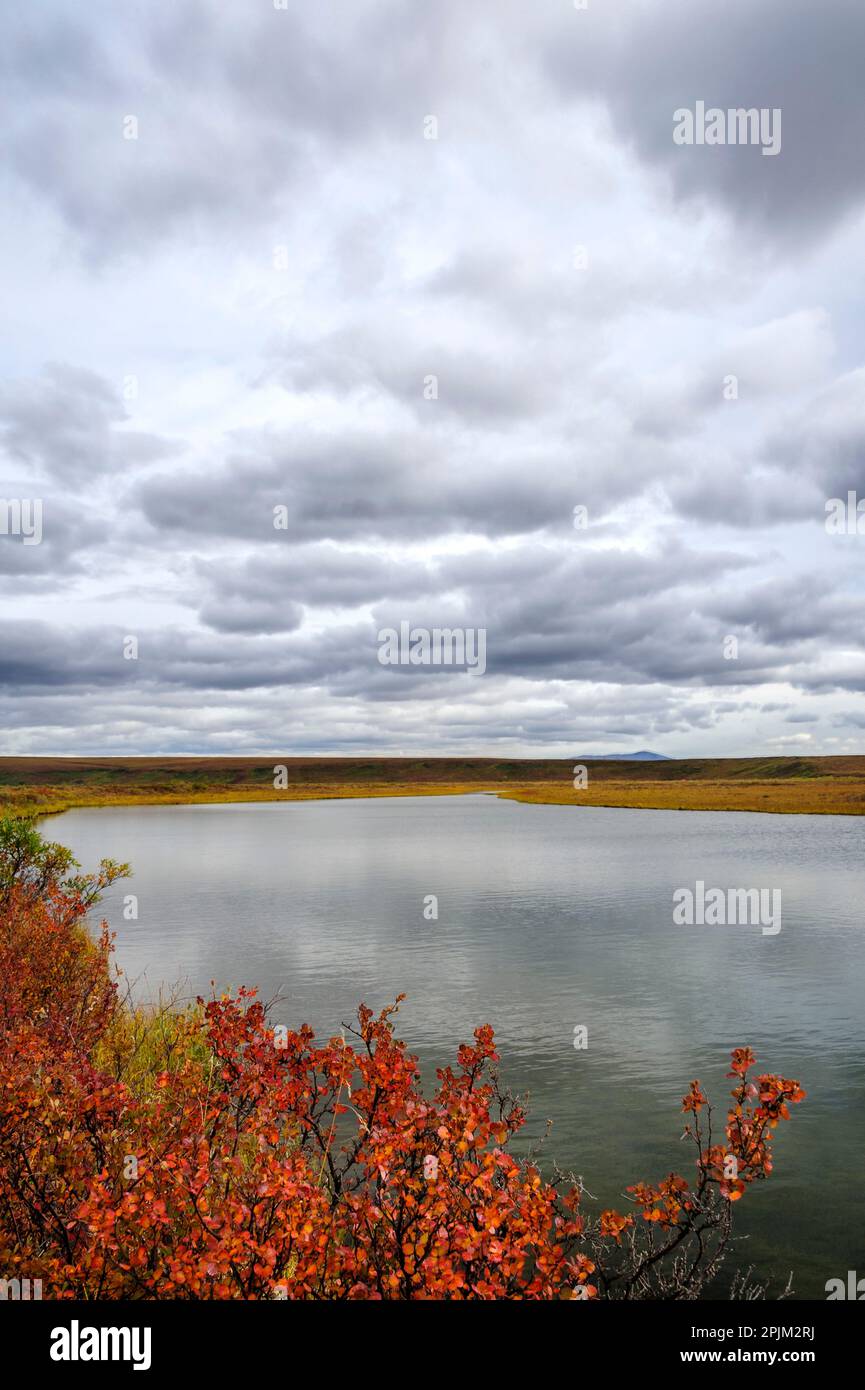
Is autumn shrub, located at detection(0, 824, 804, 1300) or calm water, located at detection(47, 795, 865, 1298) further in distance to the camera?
calm water, located at detection(47, 795, 865, 1298)

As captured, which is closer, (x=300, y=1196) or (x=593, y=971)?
(x=300, y=1196)

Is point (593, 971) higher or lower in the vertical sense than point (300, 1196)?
lower

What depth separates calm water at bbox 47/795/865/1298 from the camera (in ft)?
45.8

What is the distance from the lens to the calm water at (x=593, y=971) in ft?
45.8

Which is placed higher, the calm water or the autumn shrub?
the autumn shrub

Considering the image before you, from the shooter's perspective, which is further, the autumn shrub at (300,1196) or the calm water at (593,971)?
the calm water at (593,971)

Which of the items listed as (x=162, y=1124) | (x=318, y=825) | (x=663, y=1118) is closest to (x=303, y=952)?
(x=663, y=1118)

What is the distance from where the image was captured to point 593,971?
87.4ft

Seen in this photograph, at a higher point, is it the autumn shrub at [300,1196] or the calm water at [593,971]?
the autumn shrub at [300,1196]

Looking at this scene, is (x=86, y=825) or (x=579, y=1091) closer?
(x=579, y=1091)

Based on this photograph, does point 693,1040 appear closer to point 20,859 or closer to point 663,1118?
point 663,1118

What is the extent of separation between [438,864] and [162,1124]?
1769 inches

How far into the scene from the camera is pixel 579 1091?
16781 mm
